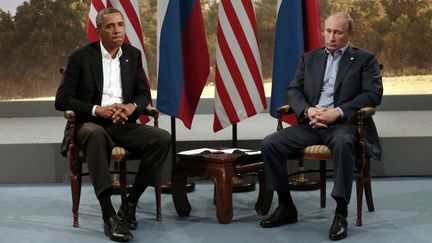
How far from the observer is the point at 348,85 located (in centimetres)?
469

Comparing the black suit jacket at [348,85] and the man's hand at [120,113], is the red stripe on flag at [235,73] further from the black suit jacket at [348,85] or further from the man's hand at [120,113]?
the man's hand at [120,113]

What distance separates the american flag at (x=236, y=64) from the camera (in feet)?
17.7

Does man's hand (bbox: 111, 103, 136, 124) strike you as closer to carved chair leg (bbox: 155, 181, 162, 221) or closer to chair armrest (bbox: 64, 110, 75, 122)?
chair armrest (bbox: 64, 110, 75, 122)

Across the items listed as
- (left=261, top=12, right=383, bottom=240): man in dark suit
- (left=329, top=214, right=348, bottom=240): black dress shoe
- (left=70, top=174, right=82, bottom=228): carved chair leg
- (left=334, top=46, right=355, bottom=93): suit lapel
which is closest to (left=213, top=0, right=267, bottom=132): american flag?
(left=261, top=12, right=383, bottom=240): man in dark suit

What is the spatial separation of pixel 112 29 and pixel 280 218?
1.54 m

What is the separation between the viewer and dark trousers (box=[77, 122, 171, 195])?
174 inches

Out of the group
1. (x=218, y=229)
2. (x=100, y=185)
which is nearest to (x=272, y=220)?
(x=218, y=229)

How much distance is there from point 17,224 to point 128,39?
1.56 metres

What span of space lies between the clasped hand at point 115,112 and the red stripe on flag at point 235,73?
0.98 metres

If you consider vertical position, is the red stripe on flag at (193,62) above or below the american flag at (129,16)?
below

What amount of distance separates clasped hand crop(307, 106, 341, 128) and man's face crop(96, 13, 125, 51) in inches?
50.1

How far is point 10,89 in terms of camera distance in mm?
8742

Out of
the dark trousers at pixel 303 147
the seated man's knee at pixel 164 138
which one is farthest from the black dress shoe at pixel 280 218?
the seated man's knee at pixel 164 138

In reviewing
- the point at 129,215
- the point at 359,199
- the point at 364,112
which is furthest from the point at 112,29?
the point at 359,199
